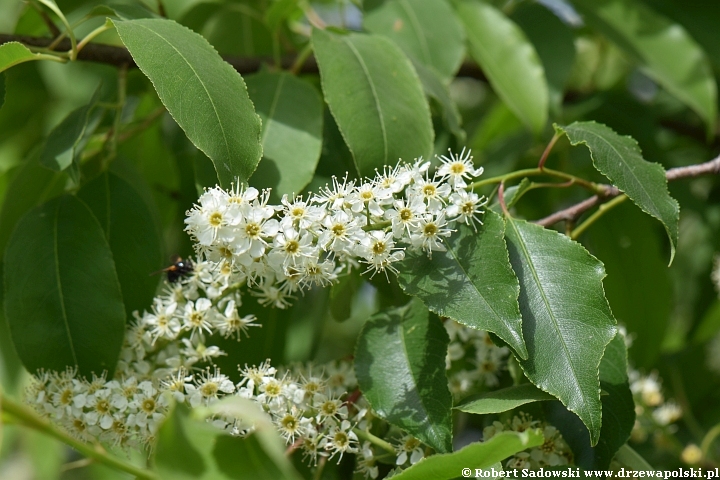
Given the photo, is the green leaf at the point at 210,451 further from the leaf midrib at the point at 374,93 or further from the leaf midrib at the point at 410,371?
the leaf midrib at the point at 374,93

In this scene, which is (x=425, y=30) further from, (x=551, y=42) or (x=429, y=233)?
(x=429, y=233)

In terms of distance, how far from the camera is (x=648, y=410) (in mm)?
2016

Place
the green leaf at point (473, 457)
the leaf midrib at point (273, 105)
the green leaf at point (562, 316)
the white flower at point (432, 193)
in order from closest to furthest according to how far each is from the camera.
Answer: the green leaf at point (473, 457), the green leaf at point (562, 316), the white flower at point (432, 193), the leaf midrib at point (273, 105)

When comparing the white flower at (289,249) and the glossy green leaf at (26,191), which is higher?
the white flower at (289,249)

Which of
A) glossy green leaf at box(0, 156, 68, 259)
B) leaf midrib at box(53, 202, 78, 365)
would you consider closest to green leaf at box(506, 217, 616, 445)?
leaf midrib at box(53, 202, 78, 365)

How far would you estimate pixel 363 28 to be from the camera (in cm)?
201

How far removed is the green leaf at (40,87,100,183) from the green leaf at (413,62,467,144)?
700 millimetres

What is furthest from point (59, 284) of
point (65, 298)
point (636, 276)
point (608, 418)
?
point (636, 276)

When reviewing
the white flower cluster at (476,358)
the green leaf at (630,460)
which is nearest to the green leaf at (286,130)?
the white flower cluster at (476,358)

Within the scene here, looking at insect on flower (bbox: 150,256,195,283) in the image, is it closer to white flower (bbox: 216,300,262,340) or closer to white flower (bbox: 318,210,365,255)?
white flower (bbox: 216,300,262,340)

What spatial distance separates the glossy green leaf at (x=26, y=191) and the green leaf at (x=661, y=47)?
1567mm

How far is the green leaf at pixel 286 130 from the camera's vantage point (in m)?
1.44

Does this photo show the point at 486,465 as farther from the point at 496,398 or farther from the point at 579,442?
the point at 579,442

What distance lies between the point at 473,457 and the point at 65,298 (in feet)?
2.88
